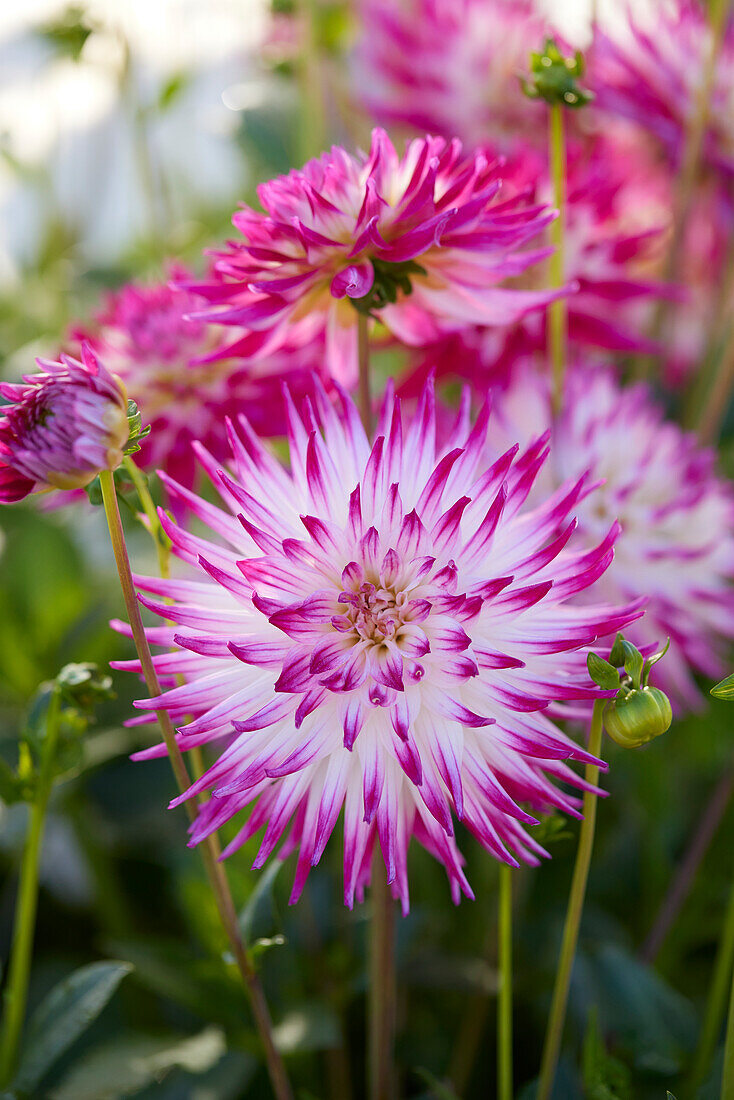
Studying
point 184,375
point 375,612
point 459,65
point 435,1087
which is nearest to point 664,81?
point 459,65

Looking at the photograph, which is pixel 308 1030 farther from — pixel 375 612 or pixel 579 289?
pixel 579 289

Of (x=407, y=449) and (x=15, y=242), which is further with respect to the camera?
(x=15, y=242)

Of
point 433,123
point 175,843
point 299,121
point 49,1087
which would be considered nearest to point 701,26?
point 433,123

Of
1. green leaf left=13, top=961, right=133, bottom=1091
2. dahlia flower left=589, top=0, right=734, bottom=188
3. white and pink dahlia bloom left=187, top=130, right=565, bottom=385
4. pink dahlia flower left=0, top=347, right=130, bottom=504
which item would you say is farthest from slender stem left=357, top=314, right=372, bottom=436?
dahlia flower left=589, top=0, right=734, bottom=188

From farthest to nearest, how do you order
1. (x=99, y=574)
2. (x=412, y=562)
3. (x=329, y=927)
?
1. (x=99, y=574)
2. (x=329, y=927)
3. (x=412, y=562)

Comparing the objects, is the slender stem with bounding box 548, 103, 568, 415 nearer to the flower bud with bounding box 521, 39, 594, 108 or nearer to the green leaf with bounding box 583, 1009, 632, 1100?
the flower bud with bounding box 521, 39, 594, 108

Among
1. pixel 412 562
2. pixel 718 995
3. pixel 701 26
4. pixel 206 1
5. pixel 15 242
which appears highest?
pixel 206 1

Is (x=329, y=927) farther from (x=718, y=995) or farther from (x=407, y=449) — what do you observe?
(x=407, y=449)

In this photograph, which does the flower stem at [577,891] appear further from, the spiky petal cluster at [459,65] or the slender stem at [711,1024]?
the spiky petal cluster at [459,65]
